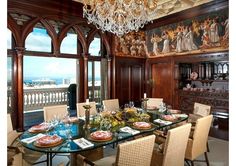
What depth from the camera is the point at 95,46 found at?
564 centimetres

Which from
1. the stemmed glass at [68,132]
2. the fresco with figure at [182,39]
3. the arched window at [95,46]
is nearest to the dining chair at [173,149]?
the stemmed glass at [68,132]

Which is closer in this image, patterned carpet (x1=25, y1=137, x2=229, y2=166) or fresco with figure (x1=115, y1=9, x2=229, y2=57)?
patterned carpet (x1=25, y1=137, x2=229, y2=166)

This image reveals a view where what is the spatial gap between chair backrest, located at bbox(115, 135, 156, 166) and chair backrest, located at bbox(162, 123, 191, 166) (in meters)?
0.31

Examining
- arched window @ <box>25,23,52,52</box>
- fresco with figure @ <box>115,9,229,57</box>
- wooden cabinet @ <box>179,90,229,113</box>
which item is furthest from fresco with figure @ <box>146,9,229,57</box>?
arched window @ <box>25,23,52,52</box>

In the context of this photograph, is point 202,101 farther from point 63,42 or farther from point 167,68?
point 63,42

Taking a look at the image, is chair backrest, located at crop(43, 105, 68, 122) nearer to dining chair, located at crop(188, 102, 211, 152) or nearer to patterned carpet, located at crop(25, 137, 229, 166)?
patterned carpet, located at crop(25, 137, 229, 166)

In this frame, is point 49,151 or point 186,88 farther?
point 186,88

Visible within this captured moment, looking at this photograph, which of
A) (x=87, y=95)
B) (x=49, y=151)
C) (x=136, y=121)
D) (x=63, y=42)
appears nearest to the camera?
(x=49, y=151)

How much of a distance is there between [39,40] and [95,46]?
1.69 meters

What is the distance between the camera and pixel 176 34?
5.46 meters

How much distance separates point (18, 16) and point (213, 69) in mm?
5339

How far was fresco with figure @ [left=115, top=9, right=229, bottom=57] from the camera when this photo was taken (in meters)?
4.40

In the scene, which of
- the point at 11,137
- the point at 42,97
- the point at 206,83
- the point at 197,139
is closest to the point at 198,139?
the point at 197,139

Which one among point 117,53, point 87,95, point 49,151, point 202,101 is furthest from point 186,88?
point 49,151
